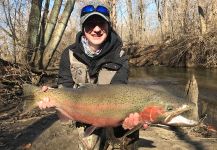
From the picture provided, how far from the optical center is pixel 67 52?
4.38 metres

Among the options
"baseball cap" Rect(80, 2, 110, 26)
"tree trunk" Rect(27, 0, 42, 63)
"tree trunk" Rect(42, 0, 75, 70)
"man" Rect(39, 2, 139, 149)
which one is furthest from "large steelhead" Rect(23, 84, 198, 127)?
"tree trunk" Rect(42, 0, 75, 70)

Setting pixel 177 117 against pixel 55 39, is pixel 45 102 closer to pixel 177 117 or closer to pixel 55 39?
pixel 177 117

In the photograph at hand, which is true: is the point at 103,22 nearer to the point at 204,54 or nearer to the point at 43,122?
the point at 43,122

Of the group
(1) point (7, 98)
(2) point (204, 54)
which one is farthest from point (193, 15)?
(1) point (7, 98)

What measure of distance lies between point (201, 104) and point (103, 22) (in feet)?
30.6

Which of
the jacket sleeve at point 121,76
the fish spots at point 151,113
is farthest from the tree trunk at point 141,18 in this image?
the fish spots at point 151,113

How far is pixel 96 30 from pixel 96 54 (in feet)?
0.92

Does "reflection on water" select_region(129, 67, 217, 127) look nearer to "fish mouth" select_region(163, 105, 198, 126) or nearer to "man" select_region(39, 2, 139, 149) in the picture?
"man" select_region(39, 2, 139, 149)

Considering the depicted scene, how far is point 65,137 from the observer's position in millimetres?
6988

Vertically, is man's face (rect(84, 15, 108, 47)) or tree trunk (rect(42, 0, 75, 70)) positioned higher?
tree trunk (rect(42, 0, 75, 70))

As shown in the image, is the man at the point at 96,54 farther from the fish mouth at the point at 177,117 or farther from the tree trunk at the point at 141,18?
the tree trunk at the point at 141,18

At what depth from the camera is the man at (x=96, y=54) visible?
4.09 metres

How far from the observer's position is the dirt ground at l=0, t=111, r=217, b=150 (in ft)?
21.8

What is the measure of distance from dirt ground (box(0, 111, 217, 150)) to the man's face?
8.82 ft
